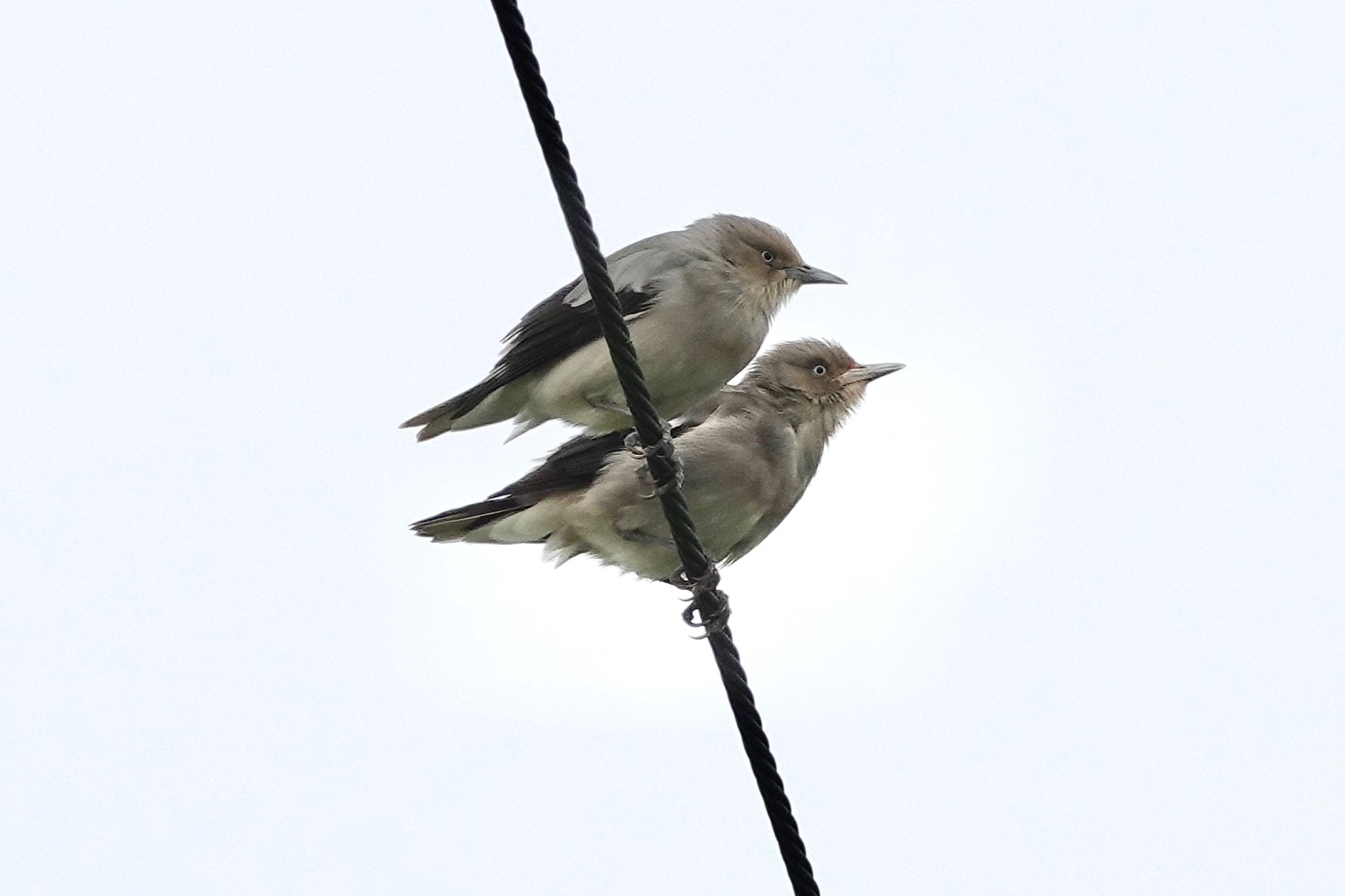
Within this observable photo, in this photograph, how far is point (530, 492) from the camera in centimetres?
827

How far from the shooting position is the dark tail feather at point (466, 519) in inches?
327

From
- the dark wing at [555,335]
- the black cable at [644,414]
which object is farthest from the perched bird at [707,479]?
the black cable at [644,414]

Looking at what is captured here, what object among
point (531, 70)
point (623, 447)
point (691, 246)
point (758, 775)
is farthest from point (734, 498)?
point (531, 70)

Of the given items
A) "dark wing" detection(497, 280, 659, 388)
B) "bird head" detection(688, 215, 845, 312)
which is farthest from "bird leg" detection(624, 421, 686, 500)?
"bird head" detection(688, 215, 845, 312)

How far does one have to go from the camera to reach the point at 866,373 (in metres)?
8.51

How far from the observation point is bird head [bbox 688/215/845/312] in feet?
26.8

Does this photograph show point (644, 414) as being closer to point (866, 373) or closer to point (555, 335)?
point (555, 335)

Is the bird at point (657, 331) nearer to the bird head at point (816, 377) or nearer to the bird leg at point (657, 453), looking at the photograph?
the bird leg at point (657, 453)

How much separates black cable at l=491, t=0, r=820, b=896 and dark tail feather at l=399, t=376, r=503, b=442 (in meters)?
1.62

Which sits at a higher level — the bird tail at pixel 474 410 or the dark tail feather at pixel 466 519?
the bird tail at pixel 474 410

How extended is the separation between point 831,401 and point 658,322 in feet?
3.64

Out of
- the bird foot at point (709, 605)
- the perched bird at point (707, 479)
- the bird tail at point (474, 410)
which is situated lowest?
the bird foot at point (709, 605)

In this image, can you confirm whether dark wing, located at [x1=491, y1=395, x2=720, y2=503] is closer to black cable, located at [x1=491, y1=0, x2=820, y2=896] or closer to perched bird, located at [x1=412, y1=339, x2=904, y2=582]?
perched bird, located at [x1=412, y1=339, x2=904, y2=582]

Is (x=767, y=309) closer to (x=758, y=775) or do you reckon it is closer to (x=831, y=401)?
(x=831, y=401)
